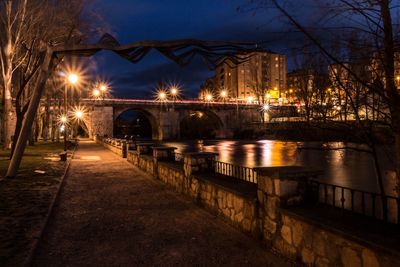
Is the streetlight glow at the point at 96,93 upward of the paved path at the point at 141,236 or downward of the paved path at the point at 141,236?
upward

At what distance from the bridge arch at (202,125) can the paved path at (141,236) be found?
258 feet

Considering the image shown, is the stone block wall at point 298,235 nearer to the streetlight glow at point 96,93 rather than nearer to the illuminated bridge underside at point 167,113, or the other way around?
the illuminated bridge underside at point 167,113

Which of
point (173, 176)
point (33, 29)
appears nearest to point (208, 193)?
point (173, 176)

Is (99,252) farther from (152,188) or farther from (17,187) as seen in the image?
(17,187)

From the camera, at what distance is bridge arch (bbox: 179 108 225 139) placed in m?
92.8

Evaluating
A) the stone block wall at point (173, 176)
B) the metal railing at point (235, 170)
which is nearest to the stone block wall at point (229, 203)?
the metal railing at point (235, 170)

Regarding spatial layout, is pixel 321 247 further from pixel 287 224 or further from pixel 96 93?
pixel 96 93

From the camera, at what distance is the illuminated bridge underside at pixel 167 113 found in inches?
2864

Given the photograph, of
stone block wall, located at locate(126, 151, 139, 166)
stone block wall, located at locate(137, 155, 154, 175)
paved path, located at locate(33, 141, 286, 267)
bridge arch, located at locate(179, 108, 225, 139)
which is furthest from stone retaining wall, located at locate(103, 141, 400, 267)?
bridge arch, located at locate(179, 108, 225, 139)

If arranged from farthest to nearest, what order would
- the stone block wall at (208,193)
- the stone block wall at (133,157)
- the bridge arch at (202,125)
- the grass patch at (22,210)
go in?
the bridge arch at (202,125) → the stone block wall at (133,157) → the stone block wall at (208,193) → the grass patch at (22,210)

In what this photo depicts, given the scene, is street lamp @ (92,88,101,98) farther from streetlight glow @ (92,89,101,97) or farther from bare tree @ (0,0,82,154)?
bare tree @ (0,0,82,154)

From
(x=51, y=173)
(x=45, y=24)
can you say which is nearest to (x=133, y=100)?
(x=45, y=24)

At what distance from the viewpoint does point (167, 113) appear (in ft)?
279

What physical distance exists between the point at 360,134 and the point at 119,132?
11511 cm
